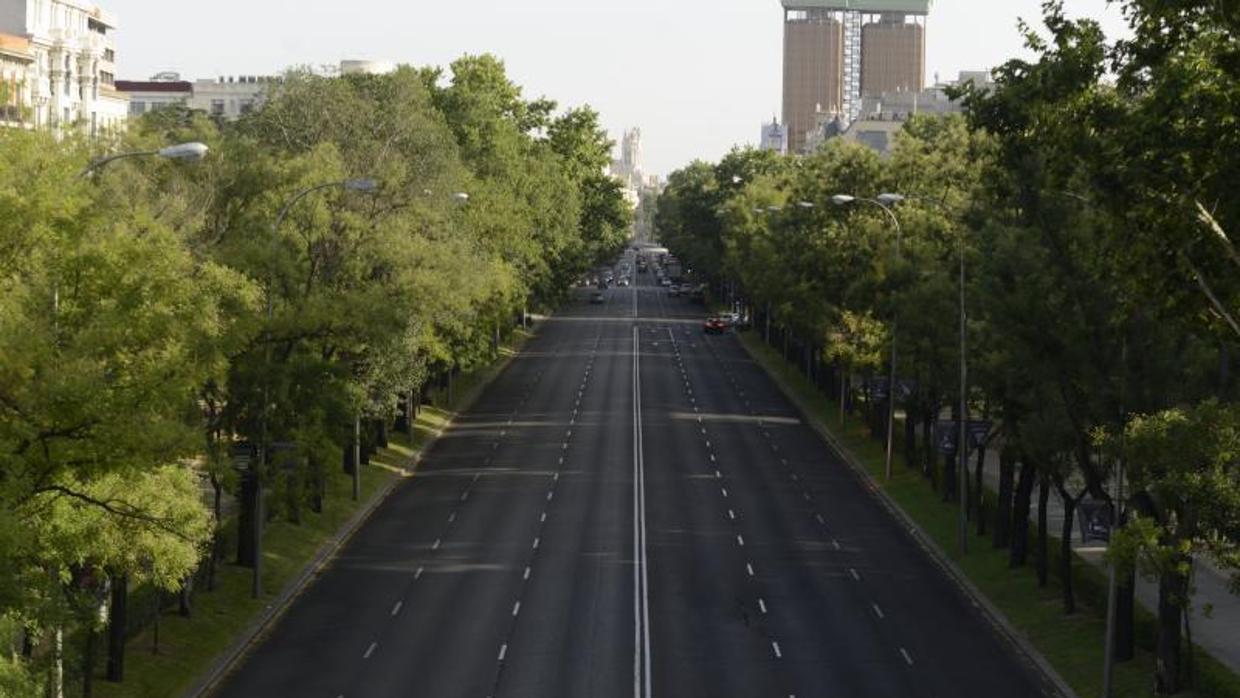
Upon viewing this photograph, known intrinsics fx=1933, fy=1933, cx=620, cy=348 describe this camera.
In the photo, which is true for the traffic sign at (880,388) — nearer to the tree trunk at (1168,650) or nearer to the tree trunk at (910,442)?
the tree trunk at (910,442)

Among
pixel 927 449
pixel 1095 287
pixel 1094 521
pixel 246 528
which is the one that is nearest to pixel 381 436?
pixel 927 449

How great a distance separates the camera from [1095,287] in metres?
38.2

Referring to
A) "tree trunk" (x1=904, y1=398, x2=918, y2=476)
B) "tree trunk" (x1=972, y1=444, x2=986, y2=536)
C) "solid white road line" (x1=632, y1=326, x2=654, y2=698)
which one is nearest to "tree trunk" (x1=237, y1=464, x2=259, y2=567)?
"solid white road line" (x1=632, y1=326, x2=654, y2=698)

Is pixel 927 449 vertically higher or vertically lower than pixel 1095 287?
lower

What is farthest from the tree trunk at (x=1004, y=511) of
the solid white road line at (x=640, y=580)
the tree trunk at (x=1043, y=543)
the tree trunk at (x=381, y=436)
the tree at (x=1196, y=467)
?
the tree trunk at (x=381, y=436)

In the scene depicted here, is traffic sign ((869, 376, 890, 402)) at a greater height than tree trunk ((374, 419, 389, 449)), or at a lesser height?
greater

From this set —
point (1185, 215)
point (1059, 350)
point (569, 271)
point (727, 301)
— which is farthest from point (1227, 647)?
point (727, 301)

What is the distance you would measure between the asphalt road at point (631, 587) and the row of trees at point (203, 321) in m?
3.35

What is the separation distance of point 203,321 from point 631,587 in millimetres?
20788

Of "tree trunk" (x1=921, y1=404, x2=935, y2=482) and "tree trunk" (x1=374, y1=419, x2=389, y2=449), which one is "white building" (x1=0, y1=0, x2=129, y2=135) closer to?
"tree trunk" (x1=374, y1=419, x2=389, y2=449)

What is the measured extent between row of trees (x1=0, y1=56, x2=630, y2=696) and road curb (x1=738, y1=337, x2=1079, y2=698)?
50.3ft

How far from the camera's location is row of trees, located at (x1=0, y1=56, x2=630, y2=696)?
2541 centimetres

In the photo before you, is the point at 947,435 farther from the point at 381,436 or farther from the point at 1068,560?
the point at 381,436

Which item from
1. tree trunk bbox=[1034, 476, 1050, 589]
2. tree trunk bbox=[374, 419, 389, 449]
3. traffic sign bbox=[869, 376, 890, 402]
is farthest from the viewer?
tree trunk bbox=[374, 419, 389, 449]
